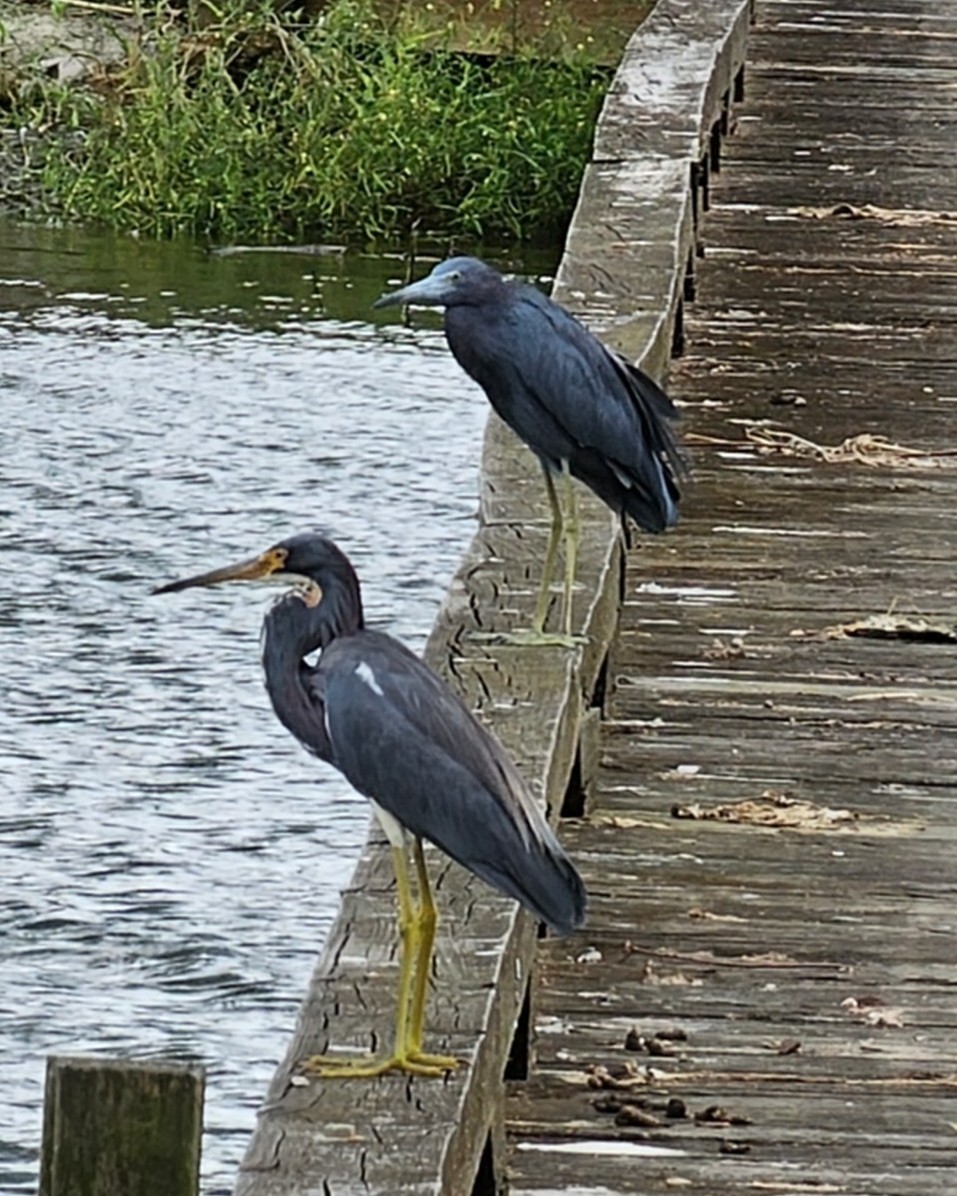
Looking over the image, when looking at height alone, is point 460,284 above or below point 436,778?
above

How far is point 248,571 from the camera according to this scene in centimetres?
361

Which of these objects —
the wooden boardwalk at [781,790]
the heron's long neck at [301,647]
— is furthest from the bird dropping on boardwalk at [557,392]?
the heron's long neck at [301,647]

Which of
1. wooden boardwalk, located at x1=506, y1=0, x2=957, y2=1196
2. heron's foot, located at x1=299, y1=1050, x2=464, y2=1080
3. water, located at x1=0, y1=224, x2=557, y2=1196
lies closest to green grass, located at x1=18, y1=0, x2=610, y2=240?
water, located at x1=0, y1=224, x2=557, y2=1196

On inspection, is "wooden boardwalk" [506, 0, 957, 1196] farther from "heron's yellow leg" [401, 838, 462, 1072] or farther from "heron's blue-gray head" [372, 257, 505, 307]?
"heron's blue-gray head" [372, 257, 505, 307]

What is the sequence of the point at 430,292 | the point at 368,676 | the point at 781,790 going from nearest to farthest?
the point at 368,676 → the point at 430,292 → the point at 781,790

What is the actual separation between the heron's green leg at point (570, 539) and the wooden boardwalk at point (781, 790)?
349 mm

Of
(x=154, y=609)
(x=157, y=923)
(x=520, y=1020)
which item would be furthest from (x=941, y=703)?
(x=154, y=609)

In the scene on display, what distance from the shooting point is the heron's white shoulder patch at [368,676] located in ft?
11.6

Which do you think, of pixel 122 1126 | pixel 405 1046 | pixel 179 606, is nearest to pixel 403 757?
pixel 405 1046

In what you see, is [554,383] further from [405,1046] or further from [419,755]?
[405,1046]

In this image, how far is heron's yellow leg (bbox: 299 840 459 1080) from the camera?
3.46 metres

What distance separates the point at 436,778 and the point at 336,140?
11.0 m

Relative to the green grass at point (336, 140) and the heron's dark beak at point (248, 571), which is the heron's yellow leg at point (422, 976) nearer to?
the heron's dark beak at point (248, 571)

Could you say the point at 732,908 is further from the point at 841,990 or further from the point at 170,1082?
the point at 170,1082
